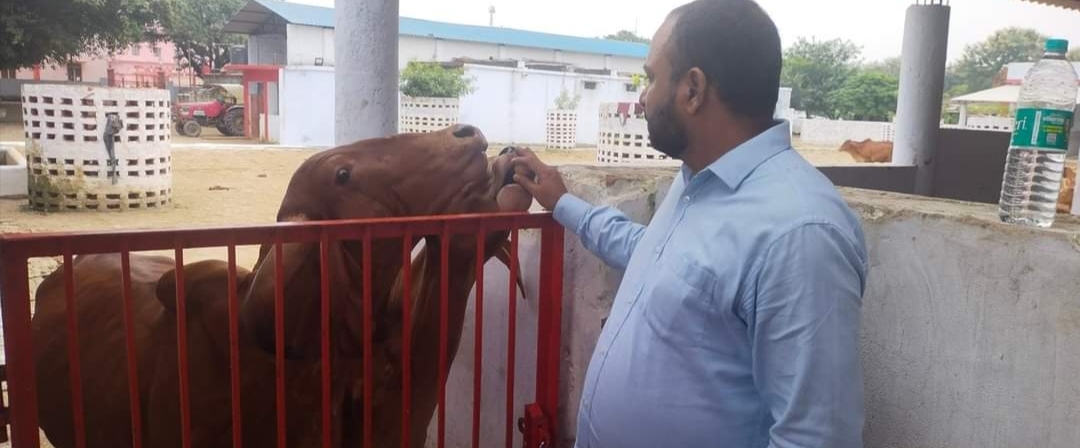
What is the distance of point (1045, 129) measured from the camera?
5.66 feet

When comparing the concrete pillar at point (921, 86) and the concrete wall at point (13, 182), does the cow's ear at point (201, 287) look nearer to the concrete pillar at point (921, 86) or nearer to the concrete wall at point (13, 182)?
the concrete pillar at point (921, 86)

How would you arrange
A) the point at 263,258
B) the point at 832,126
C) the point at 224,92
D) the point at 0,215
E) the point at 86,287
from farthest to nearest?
the point at 832,126 → the point at 224,92 → the point at 0,215 → the point at 86,287 → the point at 263,258

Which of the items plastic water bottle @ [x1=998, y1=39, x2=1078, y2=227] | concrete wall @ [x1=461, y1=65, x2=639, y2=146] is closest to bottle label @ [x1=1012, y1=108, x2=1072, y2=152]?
plastic water bottle @ [x1=998, y1=39, x2=1078, y2=227]

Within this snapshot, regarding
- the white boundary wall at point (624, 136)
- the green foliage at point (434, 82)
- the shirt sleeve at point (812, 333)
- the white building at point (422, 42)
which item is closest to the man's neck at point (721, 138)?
the shirt sleeve at point (812, 333)

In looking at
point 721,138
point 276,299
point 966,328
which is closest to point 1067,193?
point 966,328

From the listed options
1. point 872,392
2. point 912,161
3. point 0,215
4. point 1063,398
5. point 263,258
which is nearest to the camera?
point 1063,398

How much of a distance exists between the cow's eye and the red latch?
85 cm

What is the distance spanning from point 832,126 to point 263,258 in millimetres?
41579

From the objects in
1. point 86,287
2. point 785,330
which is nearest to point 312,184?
point 785,330

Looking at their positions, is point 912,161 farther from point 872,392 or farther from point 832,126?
point 832,126

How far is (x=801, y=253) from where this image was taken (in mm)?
1373

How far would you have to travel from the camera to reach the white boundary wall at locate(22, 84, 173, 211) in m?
13.6

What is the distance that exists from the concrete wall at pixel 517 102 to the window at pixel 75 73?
24.8m

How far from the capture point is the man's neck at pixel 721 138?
1.62 m
